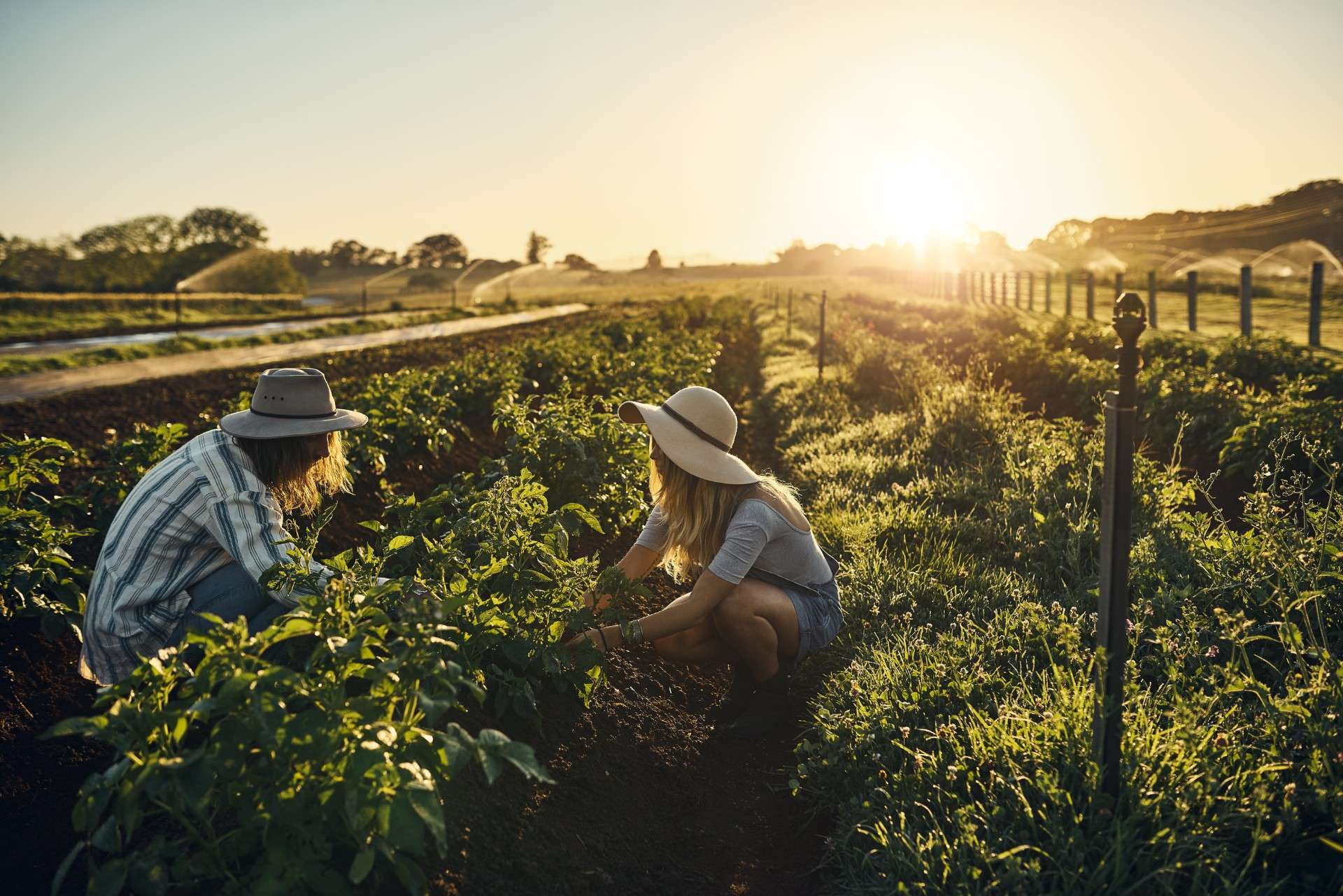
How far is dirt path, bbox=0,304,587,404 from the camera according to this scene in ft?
39.0

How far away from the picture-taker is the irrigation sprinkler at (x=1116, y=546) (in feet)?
7.30

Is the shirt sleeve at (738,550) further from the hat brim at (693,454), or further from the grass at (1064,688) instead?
the grass at (1064,688)

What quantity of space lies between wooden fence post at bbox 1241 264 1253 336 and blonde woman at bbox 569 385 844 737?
13.9 m

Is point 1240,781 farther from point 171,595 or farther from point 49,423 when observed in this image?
point 49,423

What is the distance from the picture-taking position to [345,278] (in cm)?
8044

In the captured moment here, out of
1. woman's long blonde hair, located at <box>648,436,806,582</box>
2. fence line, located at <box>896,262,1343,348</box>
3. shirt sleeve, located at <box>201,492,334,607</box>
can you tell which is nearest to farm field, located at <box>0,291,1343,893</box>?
shirt sleeve, located at <box>201,492,334,607</box>

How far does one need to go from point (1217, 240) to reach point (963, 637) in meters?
85.4

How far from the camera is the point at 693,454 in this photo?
3.39 m

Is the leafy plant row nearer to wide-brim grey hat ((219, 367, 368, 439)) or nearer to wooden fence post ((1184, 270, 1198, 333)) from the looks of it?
wide-brim grey hat ((219, 367, 368, 439))

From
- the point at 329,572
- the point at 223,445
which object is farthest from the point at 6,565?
the point at 329,572

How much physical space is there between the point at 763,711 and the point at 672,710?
0.42 m

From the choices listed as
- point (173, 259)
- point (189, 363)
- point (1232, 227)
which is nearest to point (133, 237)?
point (173, 259)

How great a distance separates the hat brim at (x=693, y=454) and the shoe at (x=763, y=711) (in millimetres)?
916

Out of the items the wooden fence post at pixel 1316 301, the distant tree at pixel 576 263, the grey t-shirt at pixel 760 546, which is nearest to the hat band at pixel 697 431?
the grey t-shirt at pixel 760 546
